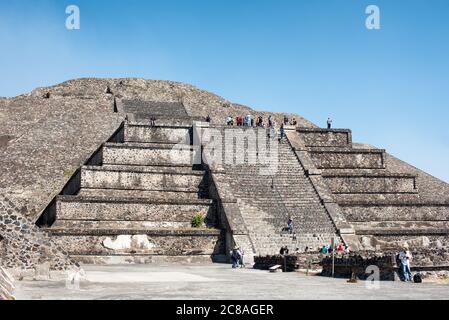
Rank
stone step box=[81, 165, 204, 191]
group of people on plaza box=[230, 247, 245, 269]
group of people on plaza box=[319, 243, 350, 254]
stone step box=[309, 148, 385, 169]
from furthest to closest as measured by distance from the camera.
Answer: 1. stone step box=[309, 148, 385, 169]
2. stone step box=[81, 165, 204, 191]
3. group of people on plaza box=[319, 243, 350, 254]
4. group of people on plaza box=[230, 247, 245, 269]

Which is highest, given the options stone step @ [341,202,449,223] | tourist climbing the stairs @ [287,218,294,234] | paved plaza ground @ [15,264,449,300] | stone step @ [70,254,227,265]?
stone step @ [341,202,449,223]

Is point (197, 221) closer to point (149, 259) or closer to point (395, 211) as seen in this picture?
point (149, 259)

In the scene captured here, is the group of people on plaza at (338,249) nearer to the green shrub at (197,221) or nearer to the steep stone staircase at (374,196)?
the steep stone staircase at (374,196)

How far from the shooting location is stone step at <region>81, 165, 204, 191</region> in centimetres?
2409

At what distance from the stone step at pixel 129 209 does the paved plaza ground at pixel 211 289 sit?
7.80 m

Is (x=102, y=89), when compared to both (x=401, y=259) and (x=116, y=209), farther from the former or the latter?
(x=401, y=259)

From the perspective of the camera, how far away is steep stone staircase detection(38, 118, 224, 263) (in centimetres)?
2117

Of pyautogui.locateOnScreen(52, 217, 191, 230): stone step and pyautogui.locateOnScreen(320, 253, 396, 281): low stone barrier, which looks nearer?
pyautogui.locateOnScreen(320, 253, 396, 281): low stone barrier

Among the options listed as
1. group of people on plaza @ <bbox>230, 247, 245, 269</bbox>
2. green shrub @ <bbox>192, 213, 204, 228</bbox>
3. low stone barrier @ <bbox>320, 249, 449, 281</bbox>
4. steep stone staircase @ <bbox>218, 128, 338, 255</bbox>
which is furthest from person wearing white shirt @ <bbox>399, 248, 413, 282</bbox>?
green shrub @ <bbox>192, 213, 204, 228</bbox>

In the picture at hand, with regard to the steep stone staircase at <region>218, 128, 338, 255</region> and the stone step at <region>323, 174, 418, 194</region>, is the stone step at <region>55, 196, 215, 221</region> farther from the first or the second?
the stone step at <region>323, 174, 418, 194</region>

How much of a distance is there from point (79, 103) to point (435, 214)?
2044cm

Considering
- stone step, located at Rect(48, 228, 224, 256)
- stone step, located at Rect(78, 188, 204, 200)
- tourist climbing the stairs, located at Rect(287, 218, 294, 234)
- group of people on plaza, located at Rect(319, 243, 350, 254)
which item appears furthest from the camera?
stone step, located at Rect(78, 188, 204, 200)

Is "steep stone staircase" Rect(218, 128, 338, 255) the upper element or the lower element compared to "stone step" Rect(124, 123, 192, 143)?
lower
